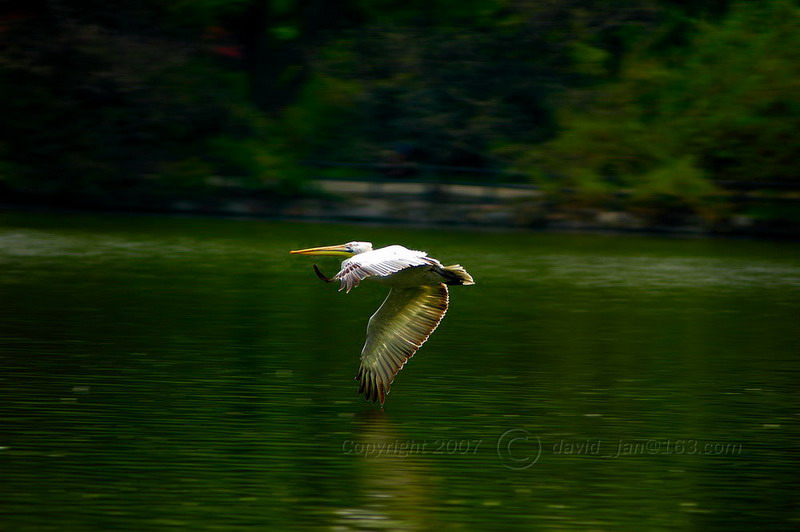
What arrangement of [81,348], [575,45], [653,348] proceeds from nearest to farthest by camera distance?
[81,348], [653,348], [575,45]

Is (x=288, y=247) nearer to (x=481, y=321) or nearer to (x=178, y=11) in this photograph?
(x=481, y=321)

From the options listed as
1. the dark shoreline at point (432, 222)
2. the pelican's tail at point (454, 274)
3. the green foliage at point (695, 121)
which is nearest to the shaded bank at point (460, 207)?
the dark shoreline at point (432, 222)

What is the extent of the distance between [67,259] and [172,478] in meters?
14.0

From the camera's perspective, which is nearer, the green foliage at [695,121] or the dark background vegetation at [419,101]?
the green foliage at [695,121]

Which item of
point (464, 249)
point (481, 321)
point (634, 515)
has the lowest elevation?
point (464, 249)

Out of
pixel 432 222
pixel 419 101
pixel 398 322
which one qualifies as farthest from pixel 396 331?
pixel 419 101

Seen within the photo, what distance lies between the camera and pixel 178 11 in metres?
35.7

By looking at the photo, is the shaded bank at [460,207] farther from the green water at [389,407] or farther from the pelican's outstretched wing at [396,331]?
the pelican's outstretched wing at [396,331]

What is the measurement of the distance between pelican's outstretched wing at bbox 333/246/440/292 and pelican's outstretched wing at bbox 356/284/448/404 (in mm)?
909

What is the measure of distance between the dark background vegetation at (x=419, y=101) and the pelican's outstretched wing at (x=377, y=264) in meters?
23.7

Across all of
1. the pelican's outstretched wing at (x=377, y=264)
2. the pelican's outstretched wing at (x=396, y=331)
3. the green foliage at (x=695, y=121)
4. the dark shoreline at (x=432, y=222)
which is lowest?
the dark shoreline at (x=432, y=222)

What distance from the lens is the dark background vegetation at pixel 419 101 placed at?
33469mm

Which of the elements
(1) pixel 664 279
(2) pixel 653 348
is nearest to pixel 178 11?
(1) pixel 664 279

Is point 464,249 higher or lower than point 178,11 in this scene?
lower
